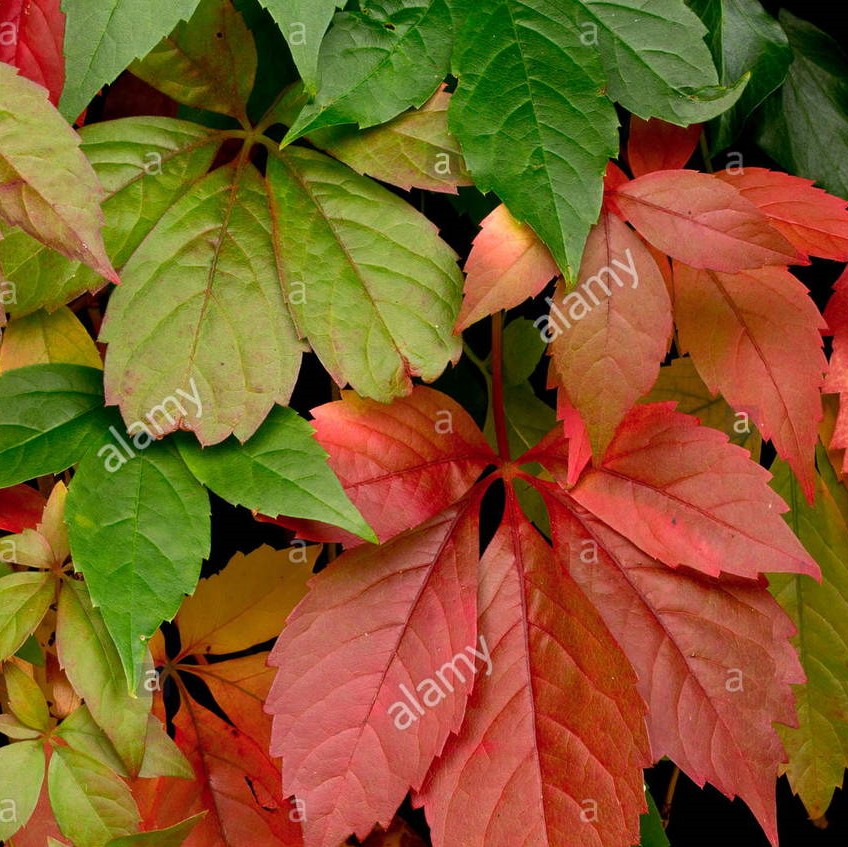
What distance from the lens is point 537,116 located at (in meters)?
0.59

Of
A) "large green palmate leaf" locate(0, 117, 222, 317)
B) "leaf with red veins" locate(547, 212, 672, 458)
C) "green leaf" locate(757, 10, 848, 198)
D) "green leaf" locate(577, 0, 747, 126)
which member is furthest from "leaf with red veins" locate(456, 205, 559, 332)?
"green leaf" locate(757, 10, 848, 198)

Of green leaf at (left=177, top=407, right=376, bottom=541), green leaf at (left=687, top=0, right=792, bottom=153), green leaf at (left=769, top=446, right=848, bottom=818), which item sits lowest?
green leaf at (left=769, top=446, right=848, bottom=818)

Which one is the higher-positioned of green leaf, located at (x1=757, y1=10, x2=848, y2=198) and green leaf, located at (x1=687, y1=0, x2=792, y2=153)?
green leaf, located at (x1=687, y1=0, x2=792, y2=153)

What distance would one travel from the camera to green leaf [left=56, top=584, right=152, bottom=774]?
60cm

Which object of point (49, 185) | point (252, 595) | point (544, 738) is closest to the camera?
point (49, 185)

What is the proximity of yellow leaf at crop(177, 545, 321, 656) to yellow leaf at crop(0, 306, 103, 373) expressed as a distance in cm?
20

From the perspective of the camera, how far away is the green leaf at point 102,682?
60cm

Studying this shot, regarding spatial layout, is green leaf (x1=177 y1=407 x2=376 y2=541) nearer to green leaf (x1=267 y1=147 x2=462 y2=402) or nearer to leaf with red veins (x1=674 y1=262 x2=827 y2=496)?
green leaf (x1=267 y1=147 x2=462 y2=402)

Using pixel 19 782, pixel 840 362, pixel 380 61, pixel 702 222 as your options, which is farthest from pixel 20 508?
pixel 840 362

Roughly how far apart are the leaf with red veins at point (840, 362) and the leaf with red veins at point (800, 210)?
65 mm

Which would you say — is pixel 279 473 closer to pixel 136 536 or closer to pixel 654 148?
pixel 136 536

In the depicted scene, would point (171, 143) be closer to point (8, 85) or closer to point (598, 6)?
point (8, 85)

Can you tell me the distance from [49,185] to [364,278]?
20 centimetres

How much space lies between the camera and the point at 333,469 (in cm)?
61
